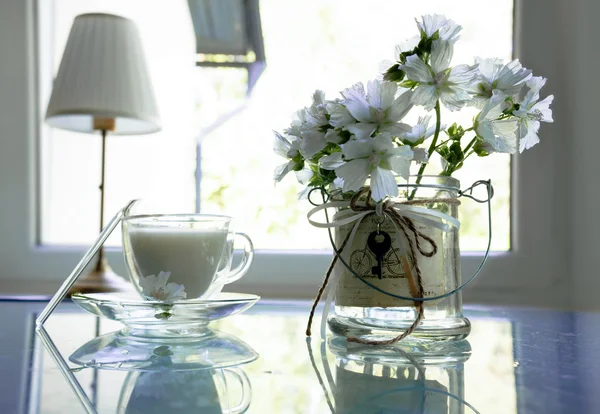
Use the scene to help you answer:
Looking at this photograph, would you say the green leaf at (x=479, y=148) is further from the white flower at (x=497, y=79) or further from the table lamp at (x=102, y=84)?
the table lamp at (x=102, y=84)

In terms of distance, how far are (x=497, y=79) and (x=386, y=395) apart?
32cm

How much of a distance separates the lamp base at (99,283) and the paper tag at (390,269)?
2.20ft

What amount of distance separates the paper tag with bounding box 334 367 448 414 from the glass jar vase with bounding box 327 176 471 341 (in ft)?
0.35

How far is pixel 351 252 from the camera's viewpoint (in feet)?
2.10

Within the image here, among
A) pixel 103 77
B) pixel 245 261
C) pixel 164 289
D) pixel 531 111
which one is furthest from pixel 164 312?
pixel 103 77

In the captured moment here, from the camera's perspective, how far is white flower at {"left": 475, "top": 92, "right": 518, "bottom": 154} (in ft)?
1.99

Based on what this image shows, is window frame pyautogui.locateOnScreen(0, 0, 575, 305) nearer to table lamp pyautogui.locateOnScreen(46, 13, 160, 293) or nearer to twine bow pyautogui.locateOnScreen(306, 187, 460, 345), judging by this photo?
table lamp pyautogui.locateOnScreen(46, 13, 160, 293)

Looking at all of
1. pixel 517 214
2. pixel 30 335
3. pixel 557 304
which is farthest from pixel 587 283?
pixel 30 335

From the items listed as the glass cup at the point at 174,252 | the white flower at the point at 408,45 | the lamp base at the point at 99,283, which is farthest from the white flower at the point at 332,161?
the lamp base at the point at 99,283

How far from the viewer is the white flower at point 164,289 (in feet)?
2.45

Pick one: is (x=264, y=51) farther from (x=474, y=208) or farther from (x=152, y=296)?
(x=152, y=296)

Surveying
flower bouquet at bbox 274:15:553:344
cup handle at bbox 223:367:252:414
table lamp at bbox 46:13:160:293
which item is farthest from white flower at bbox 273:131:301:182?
table lamp at bbox 46:13:160:293

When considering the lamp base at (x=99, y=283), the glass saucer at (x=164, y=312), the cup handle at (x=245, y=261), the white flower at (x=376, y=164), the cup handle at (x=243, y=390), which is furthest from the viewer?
the lamp base at (x=99, y=283)

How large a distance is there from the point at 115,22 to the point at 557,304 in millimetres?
1003
